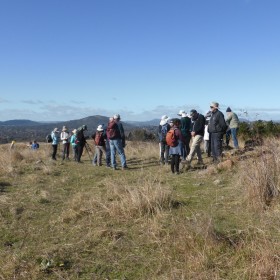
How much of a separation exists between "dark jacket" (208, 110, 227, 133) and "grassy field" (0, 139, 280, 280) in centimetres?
211

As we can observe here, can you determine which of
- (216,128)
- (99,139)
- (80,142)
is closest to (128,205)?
(216,128)

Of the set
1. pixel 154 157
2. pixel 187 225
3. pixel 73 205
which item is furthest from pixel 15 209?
pixel 154 157

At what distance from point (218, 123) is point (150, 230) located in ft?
19.6

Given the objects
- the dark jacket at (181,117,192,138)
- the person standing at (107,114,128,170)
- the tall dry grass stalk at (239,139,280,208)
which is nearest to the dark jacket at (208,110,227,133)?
the dark jacket at (181,117,192,138)

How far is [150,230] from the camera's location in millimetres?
5125

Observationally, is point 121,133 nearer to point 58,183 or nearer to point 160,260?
point 58,183

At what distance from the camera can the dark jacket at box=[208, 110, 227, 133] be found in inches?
409

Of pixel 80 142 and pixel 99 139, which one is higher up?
pixel 99 139

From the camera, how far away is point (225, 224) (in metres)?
5.22

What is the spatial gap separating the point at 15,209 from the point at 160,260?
3546mm

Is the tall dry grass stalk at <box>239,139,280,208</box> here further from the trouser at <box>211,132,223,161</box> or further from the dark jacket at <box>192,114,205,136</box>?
the dark jacket at <box>192,114,205,136</box>

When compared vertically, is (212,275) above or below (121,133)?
below

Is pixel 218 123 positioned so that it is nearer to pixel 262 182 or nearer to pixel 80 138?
pixel 262 182

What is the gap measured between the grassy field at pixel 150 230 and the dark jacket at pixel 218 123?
2.11m
